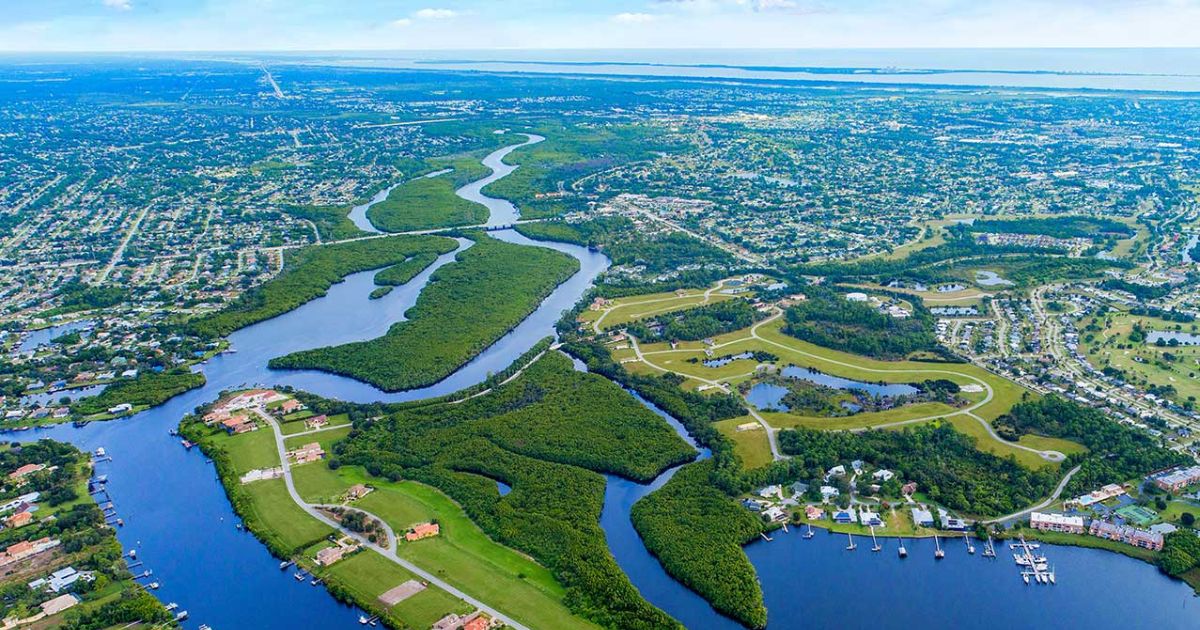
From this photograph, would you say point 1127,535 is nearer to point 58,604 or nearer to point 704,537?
point 704,537

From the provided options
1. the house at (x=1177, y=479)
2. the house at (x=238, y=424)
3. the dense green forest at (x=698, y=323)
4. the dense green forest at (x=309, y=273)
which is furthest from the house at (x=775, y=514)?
the dense green forest at (x=309, y=273)

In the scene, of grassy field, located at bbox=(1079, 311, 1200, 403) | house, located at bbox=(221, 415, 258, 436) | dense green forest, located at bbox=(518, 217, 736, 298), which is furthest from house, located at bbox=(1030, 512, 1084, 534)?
house, located at bbox=(221, 415, 258, 436)

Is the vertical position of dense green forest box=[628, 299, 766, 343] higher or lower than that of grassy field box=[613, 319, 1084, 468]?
higher

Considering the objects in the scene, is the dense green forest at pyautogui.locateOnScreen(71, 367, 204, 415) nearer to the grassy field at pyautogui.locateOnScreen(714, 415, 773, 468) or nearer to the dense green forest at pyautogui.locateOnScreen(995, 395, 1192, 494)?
the grassy field at pyautogui.locateOnScreen(714, 415, 773, 468)

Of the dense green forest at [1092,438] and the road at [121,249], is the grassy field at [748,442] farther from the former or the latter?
the road at [121,249]

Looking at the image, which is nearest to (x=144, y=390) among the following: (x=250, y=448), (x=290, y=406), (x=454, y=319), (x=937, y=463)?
(x=290, y=406)

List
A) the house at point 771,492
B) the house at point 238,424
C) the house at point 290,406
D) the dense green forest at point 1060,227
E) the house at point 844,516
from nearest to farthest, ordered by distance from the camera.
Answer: the house at point 844,516, the house at point 771,492, the house at point 238,424, the house at point 290,406, the dense green forest at point 1060,227
